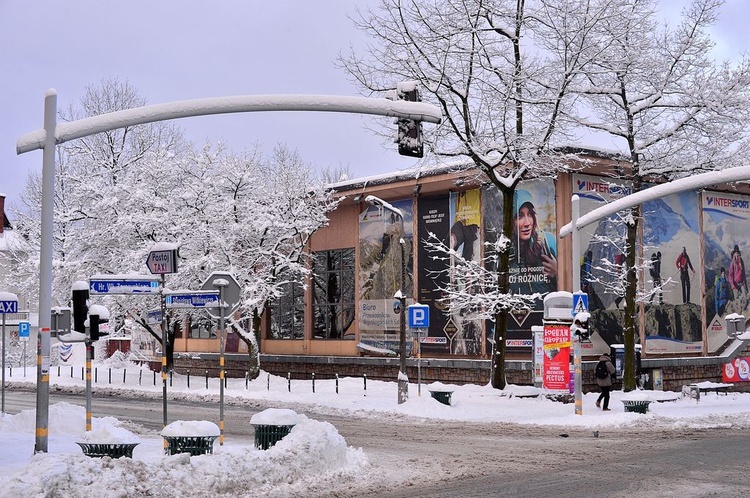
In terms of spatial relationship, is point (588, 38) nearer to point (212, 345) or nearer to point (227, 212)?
point (227, 212)

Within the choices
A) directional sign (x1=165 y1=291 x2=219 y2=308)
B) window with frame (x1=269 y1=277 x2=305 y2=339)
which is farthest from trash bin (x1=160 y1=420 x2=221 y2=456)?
window with frame (x1=269 y1=277 x2=305 y2=339)

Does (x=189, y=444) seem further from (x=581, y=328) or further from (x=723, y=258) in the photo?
(x=723, y=258)

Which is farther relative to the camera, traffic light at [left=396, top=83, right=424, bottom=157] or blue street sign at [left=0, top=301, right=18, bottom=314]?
blue street sign at [left=0, top=301, right=18, bottom=314]

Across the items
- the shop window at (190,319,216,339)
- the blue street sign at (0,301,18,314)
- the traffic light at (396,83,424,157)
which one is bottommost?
the shop window at (190,319,216,339)

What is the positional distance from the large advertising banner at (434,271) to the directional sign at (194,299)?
19600 mm

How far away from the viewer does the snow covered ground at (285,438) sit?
36.1 ft

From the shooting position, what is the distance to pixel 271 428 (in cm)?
1424

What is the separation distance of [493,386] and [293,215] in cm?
1323

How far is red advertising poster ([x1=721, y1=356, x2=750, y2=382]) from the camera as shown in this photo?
32688mm

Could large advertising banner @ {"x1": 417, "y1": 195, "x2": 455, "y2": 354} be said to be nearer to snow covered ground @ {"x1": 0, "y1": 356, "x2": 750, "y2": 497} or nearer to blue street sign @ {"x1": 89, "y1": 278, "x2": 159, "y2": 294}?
snow covered ground @ {"x1": 0, "y1": 356, "x2": 750, "y2": 497}

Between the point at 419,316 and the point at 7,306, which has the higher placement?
the point at 7,306

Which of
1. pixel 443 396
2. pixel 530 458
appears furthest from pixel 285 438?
pixel 443 396

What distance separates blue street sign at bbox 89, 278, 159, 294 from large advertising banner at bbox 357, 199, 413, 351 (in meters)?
22.2

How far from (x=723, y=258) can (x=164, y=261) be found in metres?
28.1
